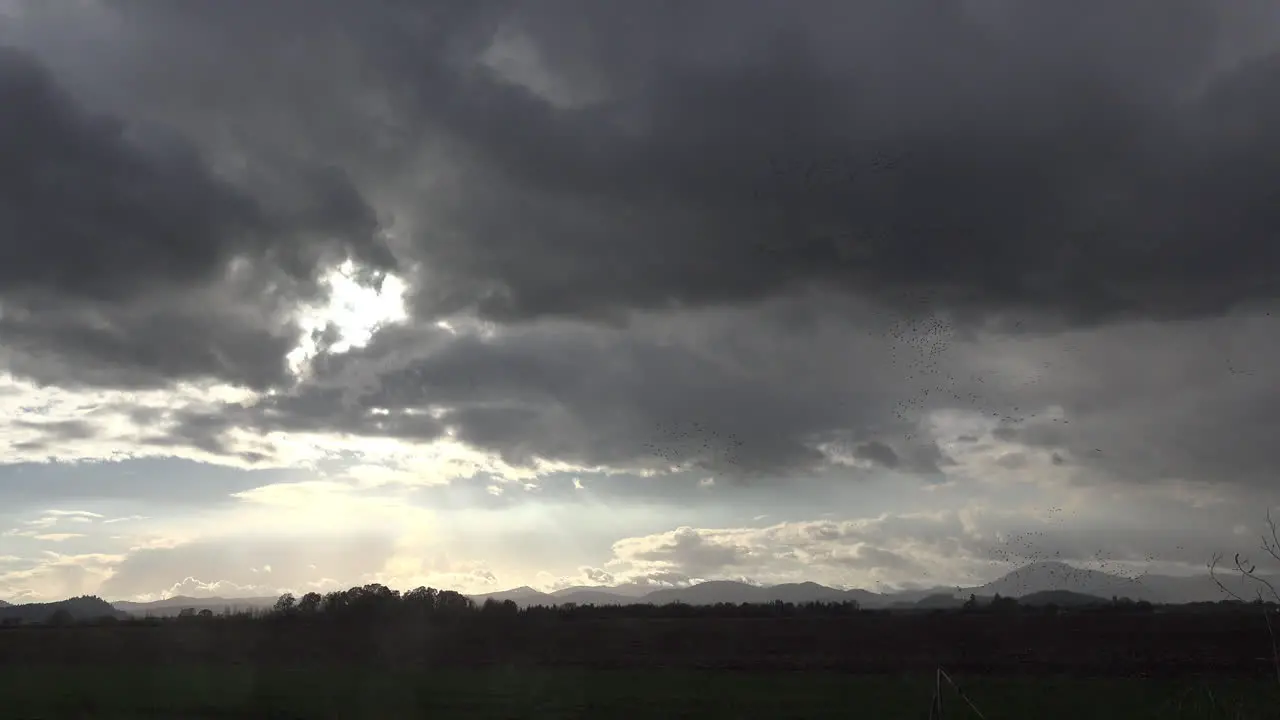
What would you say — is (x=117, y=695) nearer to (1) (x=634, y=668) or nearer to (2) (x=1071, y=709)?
(1) (x=634, y=668)

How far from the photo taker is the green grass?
145 ft

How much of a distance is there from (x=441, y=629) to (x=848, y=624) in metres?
46.8

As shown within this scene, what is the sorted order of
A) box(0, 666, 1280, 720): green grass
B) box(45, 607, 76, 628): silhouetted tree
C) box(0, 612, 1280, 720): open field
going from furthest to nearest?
box(45, 607, 76, 628): silhouetted tree
box(0, 612, 1280, 720): open field
box(0, 666, 1280, 720): green grass

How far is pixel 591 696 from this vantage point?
5247 centimetres

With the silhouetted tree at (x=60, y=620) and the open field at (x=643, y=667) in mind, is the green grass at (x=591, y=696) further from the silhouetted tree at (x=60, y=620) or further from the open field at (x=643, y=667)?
the silhouetted tree at (x=60, y=620)

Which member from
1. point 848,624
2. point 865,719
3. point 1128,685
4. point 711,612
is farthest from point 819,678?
point 711,612

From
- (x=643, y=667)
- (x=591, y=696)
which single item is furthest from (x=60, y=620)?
(x=591, y=696)

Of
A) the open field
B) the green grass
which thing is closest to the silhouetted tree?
the open field

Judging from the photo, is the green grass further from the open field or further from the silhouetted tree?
the silhouetted tree

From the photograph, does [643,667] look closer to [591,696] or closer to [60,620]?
[591,696]

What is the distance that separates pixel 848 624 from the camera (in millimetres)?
94875

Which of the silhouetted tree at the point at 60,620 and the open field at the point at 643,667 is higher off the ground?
the silhouetted tree at the point at 60,620

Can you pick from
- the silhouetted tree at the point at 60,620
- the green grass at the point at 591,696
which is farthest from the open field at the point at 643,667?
the silhouetted tree at the point at 60,620

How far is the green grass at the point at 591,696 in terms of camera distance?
145 ft
